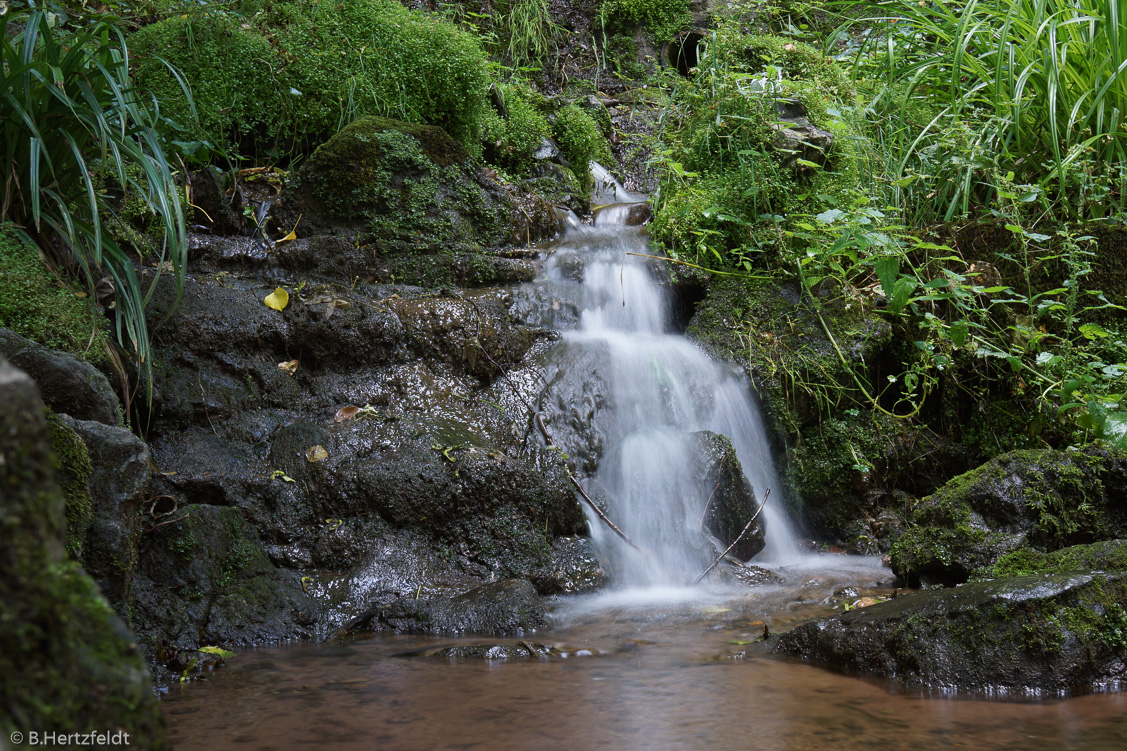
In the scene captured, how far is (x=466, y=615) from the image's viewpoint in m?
3.01

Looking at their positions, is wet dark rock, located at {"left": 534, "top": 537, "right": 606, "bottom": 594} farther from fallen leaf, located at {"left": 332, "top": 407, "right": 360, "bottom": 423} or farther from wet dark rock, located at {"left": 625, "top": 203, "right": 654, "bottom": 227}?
wet dark rock, located at {"left": 625, "top": 203, "right": 654, "bottom": 227}

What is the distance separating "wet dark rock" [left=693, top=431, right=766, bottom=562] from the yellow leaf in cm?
253

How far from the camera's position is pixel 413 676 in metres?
2.36

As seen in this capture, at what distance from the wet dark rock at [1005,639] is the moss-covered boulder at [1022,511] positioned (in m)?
0.86

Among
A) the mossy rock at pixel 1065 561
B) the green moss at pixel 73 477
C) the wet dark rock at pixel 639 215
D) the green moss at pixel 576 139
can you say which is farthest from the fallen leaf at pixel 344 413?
the green moss at pixel 576 139

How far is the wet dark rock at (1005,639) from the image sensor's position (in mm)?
2205

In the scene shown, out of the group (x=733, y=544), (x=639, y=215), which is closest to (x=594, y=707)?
(x=733, y=544)

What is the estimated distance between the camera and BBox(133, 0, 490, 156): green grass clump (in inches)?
204

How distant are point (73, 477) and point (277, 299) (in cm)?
212

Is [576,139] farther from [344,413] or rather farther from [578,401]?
Result: [344,413]

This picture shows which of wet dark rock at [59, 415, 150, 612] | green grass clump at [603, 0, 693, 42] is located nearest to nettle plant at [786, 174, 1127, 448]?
wet dark rock at [59, 415, 150, 612]

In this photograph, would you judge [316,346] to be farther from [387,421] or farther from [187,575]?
[187,575]

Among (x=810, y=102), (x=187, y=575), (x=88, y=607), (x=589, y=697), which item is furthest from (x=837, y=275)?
(x=88, y=607)

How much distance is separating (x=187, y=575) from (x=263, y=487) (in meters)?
0.56
